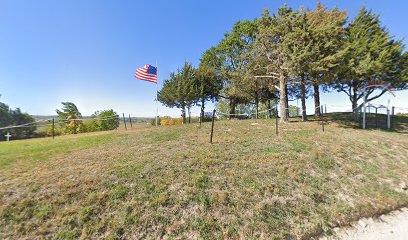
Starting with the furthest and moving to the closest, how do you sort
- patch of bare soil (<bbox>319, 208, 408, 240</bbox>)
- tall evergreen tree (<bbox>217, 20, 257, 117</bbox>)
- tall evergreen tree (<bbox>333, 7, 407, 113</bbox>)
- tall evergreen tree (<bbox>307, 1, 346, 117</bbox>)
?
1. tall evergreen tree (<bbox>217, 20, 257, 117</bbox>)
2. tall evergreen tree (<bbox>333, 7, 407, 113</bbox>)
3. tall evergreen tree (<bbox>307, 1, 346, 117</bbox>)
4. patch of bare soil (<bbox>319, 208, 408, 240</bbox>)

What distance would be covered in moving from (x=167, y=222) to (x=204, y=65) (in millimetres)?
32929

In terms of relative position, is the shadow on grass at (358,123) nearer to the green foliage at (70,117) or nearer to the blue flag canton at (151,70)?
the blue flag canton at (151,70)

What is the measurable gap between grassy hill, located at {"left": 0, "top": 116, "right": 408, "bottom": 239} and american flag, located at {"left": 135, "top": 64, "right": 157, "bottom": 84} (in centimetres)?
1167

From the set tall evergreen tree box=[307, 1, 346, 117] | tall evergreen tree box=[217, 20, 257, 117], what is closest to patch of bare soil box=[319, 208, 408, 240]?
tall evergreen tree box=[307, 1, 346, 117]

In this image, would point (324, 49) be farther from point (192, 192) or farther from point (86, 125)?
point (86, 125)

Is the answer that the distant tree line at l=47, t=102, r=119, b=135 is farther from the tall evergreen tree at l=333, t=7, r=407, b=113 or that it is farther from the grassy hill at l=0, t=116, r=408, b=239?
the tall evergreen tree at l=333, t=7, r=407, b=113

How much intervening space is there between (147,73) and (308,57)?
45.7 ft

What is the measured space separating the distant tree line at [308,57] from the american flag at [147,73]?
27.2 ft

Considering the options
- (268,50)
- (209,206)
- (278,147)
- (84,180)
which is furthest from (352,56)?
(84,180)

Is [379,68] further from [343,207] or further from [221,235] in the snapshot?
[221,235]

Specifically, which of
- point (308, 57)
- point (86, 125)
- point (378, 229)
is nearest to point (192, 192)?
point (378, 229)

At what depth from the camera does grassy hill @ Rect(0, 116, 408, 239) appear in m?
4.34

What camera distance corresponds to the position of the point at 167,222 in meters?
4.45

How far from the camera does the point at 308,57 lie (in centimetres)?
1591
